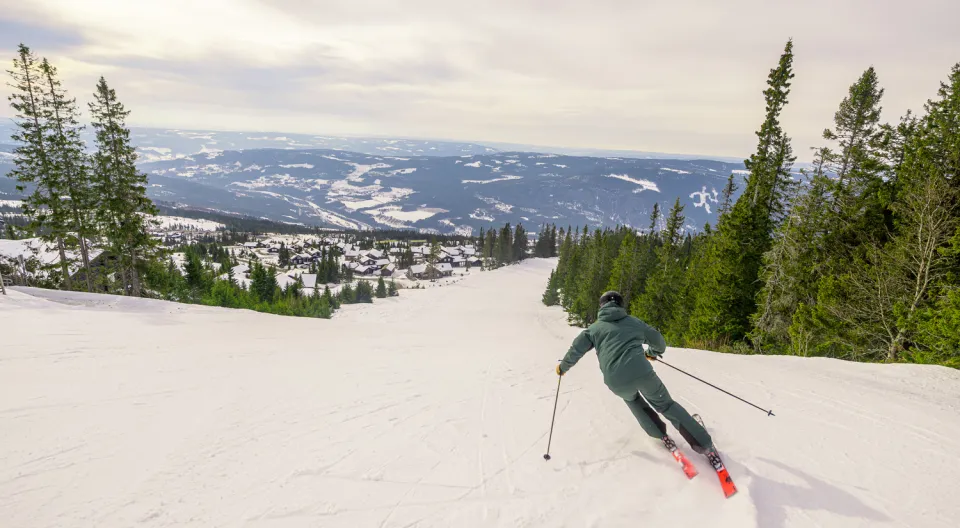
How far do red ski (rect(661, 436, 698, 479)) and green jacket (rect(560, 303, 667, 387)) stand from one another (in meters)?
0.99

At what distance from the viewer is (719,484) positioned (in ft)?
14.1

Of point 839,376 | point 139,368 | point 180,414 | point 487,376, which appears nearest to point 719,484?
point 487,376

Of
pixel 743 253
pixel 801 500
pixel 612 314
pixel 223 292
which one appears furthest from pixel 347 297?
pixel 801 500

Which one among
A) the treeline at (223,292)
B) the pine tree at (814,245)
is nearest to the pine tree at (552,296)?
the treeline at (223,292)

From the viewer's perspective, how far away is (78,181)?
70.4ft

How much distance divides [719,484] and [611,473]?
113 cm

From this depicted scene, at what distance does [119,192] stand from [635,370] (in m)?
28.8

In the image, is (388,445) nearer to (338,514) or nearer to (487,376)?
(338,514)

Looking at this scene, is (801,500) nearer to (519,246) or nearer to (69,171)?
(69,171)

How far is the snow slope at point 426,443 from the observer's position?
153 inches

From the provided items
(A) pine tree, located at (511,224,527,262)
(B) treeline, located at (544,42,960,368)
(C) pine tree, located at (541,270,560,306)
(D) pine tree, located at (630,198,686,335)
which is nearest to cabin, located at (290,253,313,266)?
(A) pine tree, located at (511,224,527,262)

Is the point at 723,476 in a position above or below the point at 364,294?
above

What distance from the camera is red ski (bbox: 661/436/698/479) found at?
441 cm

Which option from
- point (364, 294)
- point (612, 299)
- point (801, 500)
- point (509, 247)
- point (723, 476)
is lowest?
point (364, 294)
